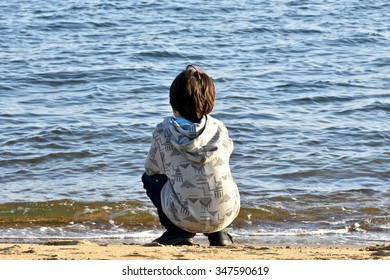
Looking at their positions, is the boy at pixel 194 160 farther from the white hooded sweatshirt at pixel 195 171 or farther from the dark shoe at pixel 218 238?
the dark shoe at pixel 218 238

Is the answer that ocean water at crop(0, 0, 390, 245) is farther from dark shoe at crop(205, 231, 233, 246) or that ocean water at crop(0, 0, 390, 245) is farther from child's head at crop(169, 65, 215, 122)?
child's head at crop(169, 65, 215, 122)

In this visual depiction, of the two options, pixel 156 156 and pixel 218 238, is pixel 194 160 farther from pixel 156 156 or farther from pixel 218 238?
pixel 218 238

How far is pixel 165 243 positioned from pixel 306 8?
14222mm

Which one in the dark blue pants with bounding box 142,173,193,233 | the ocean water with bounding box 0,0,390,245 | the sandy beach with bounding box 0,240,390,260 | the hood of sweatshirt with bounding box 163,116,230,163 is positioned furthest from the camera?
the ocean water with bounding box 0,0,390,245

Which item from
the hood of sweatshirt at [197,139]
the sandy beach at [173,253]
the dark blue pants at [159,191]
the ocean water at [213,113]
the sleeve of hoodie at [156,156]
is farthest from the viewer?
the ocean water at [213,113]

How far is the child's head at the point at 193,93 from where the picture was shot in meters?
4.80

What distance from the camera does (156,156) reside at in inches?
196

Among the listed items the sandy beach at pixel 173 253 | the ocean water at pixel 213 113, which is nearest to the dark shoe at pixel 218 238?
the sandy beach at pixel 173 253

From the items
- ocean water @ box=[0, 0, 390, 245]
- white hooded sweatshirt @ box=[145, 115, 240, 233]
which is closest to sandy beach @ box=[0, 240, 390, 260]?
white hooded sweatshirt @ box=[145, 115, 240, 233]

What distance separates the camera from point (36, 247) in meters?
5.24

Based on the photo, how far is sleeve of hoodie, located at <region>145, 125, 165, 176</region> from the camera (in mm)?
4934

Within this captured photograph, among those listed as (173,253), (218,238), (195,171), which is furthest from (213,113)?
(173,253)

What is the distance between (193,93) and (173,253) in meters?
0.88

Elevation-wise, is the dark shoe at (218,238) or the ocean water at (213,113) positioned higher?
the dark shoe at (218,238)
